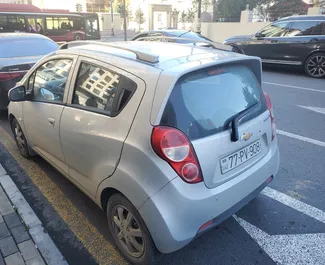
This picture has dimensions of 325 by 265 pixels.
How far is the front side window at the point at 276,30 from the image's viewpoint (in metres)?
9.82

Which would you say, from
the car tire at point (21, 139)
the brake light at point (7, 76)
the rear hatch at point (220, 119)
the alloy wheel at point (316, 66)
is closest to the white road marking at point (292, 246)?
the rear hatch at point (220, 119)

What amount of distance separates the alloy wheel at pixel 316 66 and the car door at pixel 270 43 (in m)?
0.99

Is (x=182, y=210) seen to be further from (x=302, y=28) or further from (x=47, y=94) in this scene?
(x=302, y=28)

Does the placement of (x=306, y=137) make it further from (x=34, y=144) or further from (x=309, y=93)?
(x=34, y=144)

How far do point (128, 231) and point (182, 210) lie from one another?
0.60 metres

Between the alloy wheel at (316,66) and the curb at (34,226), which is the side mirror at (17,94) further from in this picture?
the alloy wheel at (316,66)

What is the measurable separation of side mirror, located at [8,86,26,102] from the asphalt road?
987 mm

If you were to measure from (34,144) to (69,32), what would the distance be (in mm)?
19025

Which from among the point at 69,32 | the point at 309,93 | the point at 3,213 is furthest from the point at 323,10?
the point at 3,213

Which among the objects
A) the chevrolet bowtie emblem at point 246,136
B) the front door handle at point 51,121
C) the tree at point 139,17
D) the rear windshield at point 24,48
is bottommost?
the front door handle at point 51,121

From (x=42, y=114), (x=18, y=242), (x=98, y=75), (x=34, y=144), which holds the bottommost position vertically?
(x=18, y=242)

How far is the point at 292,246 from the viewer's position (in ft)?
8.02

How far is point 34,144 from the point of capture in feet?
11.6

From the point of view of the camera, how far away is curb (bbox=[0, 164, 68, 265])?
7.84ft
